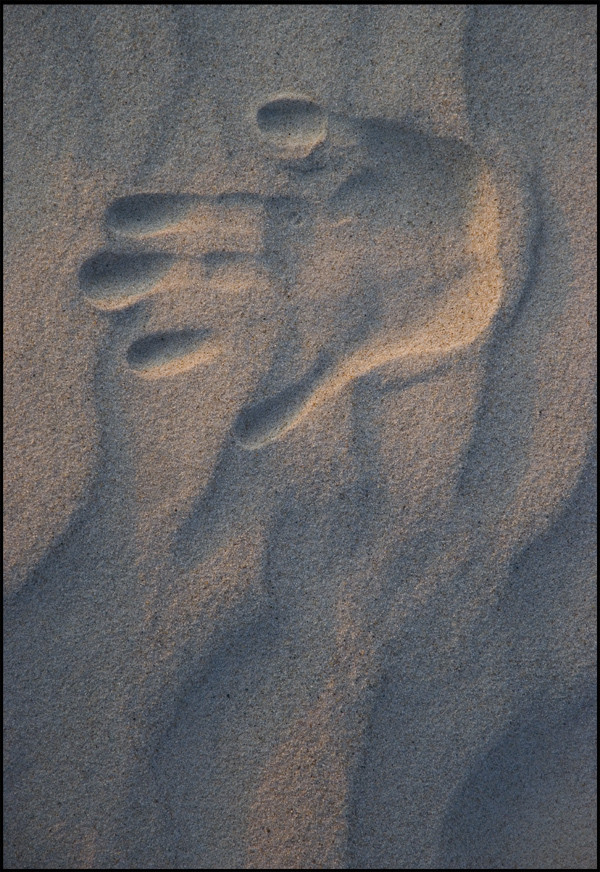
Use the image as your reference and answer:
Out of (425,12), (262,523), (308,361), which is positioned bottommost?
(262,523)

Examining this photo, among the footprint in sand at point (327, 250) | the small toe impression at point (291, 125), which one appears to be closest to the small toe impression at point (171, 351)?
the footprint in sand at point (327, 250)

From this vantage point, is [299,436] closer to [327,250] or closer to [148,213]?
[327,250]

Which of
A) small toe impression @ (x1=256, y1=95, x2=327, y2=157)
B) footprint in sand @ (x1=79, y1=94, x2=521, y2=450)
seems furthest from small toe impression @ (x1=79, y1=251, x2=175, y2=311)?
small toe impression @ (x1=256, y1=95, x2=327, y2=157)

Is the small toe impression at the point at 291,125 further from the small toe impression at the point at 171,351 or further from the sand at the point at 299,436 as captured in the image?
the small toe impression at the point at 171,351

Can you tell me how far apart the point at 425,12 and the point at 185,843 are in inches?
58.8

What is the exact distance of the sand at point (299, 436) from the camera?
916 mm

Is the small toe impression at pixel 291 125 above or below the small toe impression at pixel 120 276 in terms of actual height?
above

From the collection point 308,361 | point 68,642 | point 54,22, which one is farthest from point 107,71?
point 68,642

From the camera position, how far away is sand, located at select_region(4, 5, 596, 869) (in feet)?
3.00

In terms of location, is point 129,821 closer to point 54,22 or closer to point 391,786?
point 391,786

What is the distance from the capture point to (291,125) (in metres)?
0.94

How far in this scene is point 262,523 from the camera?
0.93 meters

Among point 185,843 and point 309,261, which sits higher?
point 309,261

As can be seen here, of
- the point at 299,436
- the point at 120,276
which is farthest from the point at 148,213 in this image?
the point at 299,436
